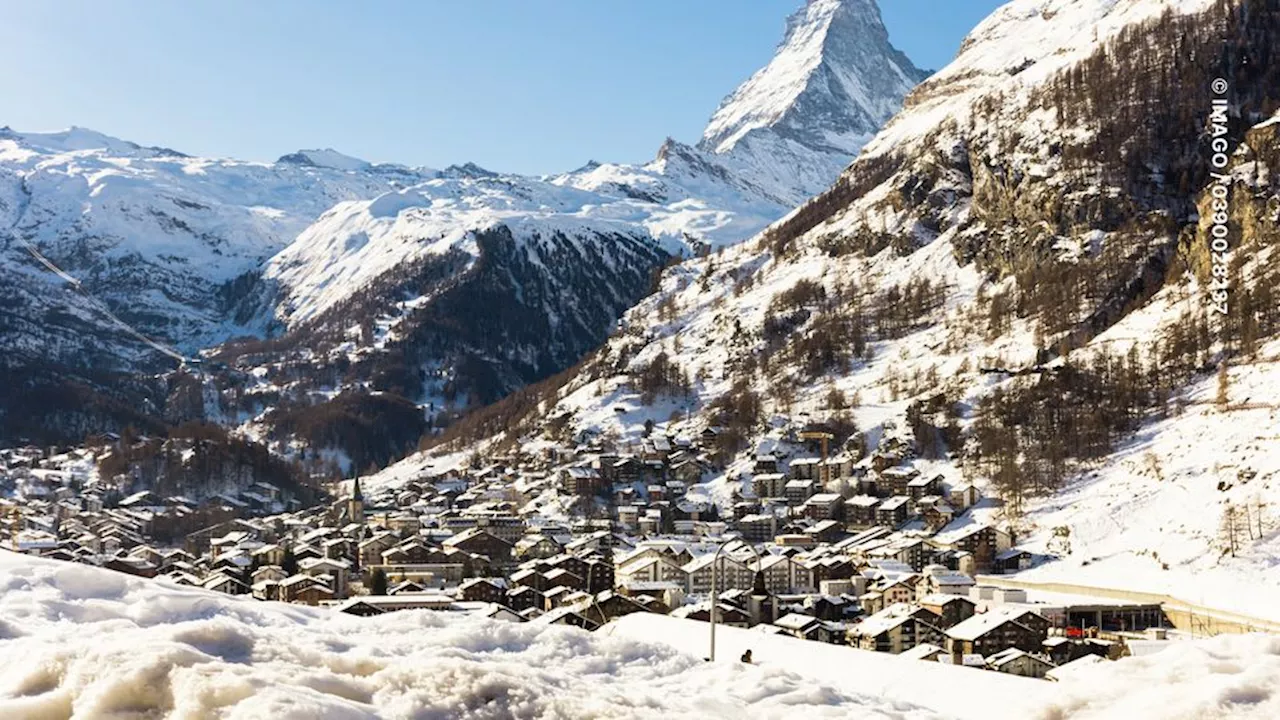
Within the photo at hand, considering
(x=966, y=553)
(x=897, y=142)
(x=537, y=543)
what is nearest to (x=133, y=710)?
(x=966, y=553)

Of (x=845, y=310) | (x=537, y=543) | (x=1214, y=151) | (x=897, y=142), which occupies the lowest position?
(x=537, y=543)

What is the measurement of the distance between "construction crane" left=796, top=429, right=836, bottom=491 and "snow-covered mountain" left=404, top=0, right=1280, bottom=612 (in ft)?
4.48

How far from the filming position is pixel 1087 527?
59938mm

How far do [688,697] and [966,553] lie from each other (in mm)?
55844

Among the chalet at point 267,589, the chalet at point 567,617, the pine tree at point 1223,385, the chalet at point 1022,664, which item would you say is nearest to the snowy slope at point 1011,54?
the pine tree at point 1223,385

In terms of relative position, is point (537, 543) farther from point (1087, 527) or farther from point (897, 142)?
point (897, 142)

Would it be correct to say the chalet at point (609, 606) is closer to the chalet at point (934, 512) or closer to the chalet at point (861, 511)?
the chalet at point (934, 512)

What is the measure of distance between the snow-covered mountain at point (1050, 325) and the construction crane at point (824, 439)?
137cm

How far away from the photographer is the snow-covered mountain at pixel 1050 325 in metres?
60.7

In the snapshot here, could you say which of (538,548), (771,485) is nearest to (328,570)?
(538,548)

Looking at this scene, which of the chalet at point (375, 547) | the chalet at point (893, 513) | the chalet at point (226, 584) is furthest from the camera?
the chalet at point (893, 513)

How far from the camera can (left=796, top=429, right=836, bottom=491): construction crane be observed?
82812 mm

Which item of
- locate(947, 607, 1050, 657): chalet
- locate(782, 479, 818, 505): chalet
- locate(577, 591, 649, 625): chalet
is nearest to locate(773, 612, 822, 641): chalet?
locate(947, 607, 1050, 657): chalet

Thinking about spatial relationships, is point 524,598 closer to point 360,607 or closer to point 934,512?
point 360,607
